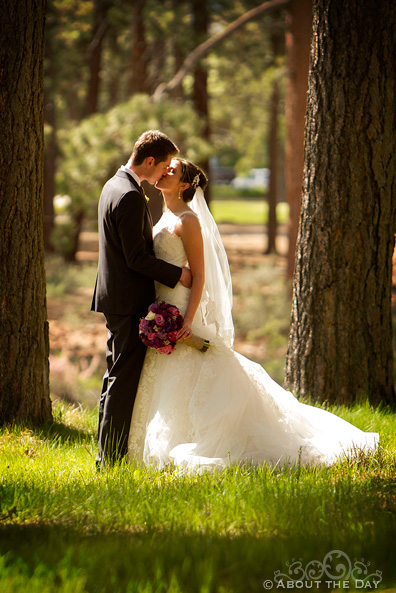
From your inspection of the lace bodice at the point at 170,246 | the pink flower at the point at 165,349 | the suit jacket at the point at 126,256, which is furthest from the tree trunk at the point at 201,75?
the pink flower at the point at 165,349

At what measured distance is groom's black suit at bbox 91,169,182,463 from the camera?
430 centimetres

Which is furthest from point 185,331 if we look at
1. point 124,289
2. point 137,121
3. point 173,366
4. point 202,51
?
point 202,51

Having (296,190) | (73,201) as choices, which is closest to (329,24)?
(296,190)

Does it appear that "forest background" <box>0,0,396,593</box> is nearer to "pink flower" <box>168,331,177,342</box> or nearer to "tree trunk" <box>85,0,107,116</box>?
"pink flower" <box>168,331,177,342</box>

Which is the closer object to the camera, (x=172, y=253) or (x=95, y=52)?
(x=172, y=253)

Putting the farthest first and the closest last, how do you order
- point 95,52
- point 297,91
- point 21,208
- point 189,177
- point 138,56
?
point 95,52 < point 138,56 < point 297,91 < point 21,208 < point 189,177

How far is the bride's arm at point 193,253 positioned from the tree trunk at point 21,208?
1.33 m

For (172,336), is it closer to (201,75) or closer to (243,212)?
(201,75)

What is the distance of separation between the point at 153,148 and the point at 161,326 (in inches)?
45.8

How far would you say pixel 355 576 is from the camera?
2789mm

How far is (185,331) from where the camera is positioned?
14.2ft

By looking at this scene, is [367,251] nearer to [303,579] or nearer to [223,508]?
[223,508]

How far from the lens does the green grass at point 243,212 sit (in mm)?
34625

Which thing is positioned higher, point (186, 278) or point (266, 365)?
point (186, 278)
